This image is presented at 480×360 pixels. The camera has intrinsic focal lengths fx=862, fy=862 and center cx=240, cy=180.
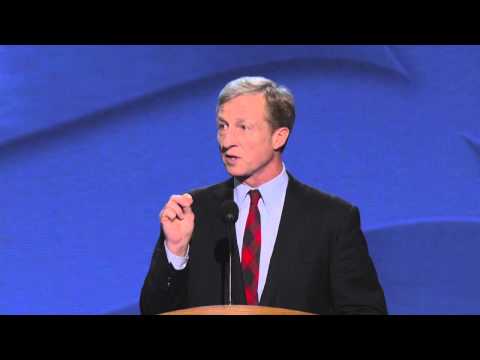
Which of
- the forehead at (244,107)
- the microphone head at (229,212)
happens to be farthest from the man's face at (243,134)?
the microphone head at (229,212)

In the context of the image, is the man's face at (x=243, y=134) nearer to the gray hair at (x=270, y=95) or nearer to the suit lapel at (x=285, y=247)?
the gray hair at (x=270, y=95)

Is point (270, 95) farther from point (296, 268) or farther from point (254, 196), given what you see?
point (296, 268)

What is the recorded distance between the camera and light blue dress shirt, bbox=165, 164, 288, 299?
3223 millimetres

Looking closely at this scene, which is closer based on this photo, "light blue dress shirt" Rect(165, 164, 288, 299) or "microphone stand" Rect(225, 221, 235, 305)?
"microphone stand" Rect(225, 221, 235, 305)

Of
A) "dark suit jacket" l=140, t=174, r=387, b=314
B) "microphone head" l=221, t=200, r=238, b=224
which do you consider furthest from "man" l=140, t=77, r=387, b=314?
"microphone head" l=221, t=200, r=238, b=224

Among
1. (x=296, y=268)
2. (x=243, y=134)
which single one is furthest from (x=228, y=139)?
(x=296, y=268)

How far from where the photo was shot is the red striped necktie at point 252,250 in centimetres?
314

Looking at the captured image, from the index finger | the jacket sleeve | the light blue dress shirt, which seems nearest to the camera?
the index finger

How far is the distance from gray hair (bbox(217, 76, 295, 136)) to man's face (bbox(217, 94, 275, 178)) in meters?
0.02

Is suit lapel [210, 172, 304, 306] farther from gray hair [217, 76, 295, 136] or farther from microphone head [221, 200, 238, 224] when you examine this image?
gray hair [217, 76, 295, 136]

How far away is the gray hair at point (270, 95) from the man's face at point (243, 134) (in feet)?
0.06
